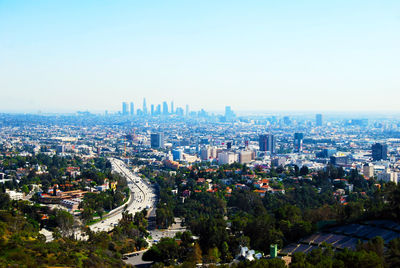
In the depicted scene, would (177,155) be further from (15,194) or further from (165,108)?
(165,108)

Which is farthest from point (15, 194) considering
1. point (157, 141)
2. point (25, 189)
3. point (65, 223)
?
point (157, 141)

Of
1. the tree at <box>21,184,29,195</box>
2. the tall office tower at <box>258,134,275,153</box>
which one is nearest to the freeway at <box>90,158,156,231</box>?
the tree at <box>21,184,29,195</box>

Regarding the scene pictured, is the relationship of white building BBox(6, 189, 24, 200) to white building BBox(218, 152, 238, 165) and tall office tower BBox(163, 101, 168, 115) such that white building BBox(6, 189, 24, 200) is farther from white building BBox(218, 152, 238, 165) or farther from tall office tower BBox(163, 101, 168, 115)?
tall office tower BBox(163, 101, 168, 115)

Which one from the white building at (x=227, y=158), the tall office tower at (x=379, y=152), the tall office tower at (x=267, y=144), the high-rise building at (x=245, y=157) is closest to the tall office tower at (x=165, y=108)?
the tall office tower at (x=267, y=144)

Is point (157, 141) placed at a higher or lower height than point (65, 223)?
higher

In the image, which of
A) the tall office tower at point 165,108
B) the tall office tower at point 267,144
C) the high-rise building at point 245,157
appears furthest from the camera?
the tall office tower at point 165,108

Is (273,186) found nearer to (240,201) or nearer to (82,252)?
(240,201)

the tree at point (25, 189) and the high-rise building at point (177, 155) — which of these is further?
the high-rise building at point (177, 155)

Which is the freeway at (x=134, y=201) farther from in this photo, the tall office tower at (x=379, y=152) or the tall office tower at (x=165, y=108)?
the tall office tower at (x=165, y=108)
